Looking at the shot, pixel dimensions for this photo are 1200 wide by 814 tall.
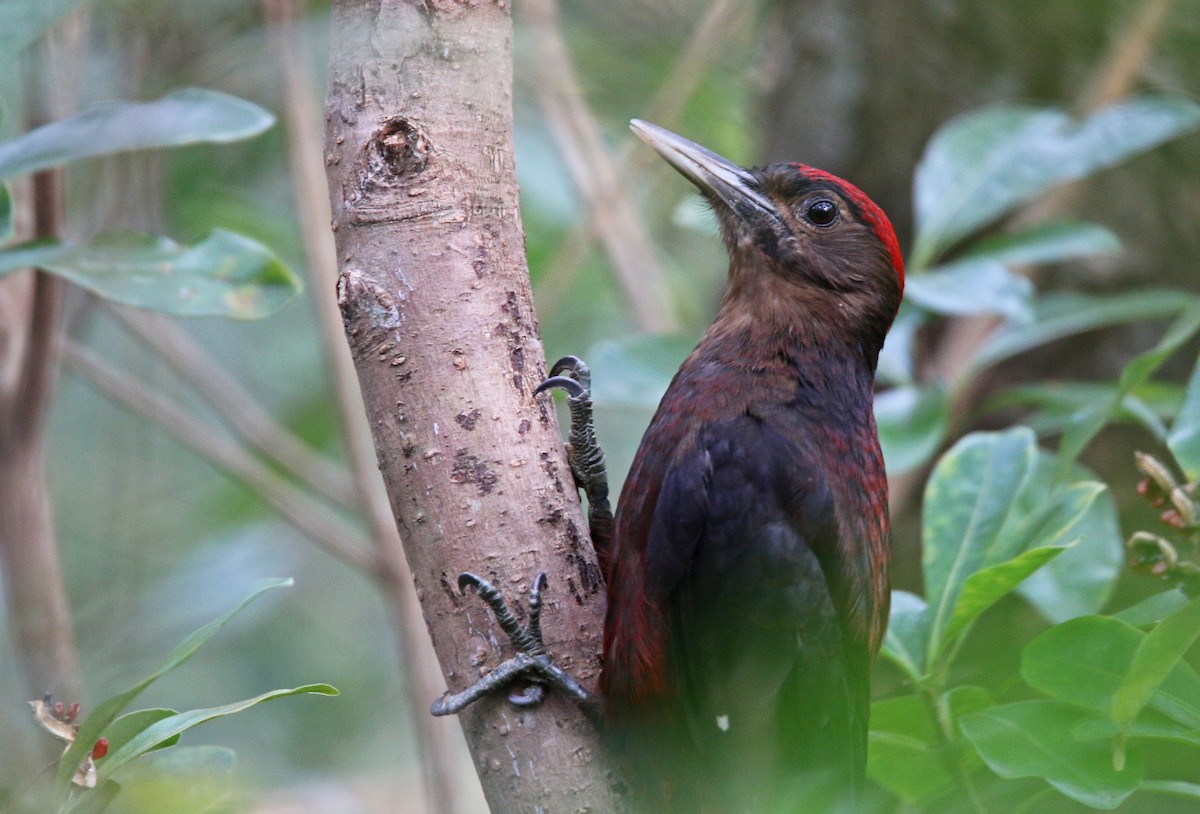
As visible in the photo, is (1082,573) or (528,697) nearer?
(528,697)

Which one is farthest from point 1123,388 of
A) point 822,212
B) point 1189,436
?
point 822,212

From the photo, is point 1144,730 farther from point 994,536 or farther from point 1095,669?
point 994,536

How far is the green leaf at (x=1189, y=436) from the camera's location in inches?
68.9

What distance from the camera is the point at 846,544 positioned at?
200 centimetres

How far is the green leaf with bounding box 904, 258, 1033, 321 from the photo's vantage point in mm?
2682

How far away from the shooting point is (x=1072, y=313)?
9.57 feet

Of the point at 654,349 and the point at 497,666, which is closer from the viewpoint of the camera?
the point at 497,666

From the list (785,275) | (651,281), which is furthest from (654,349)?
(651,281)

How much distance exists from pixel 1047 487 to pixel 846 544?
738mm

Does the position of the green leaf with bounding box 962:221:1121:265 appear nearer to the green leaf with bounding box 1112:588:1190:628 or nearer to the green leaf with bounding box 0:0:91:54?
the green leaf with bounding box 1112:588:1190:628

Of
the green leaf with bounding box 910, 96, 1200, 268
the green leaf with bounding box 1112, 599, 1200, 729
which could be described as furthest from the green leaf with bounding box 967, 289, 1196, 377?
the green leaf with bounding box 1112, 599, 1200, 729

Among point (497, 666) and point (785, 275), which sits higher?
point (785, 275)

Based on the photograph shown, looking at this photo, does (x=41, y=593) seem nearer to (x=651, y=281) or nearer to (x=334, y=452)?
(x=651, y=281)

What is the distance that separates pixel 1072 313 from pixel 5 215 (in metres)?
2.36
